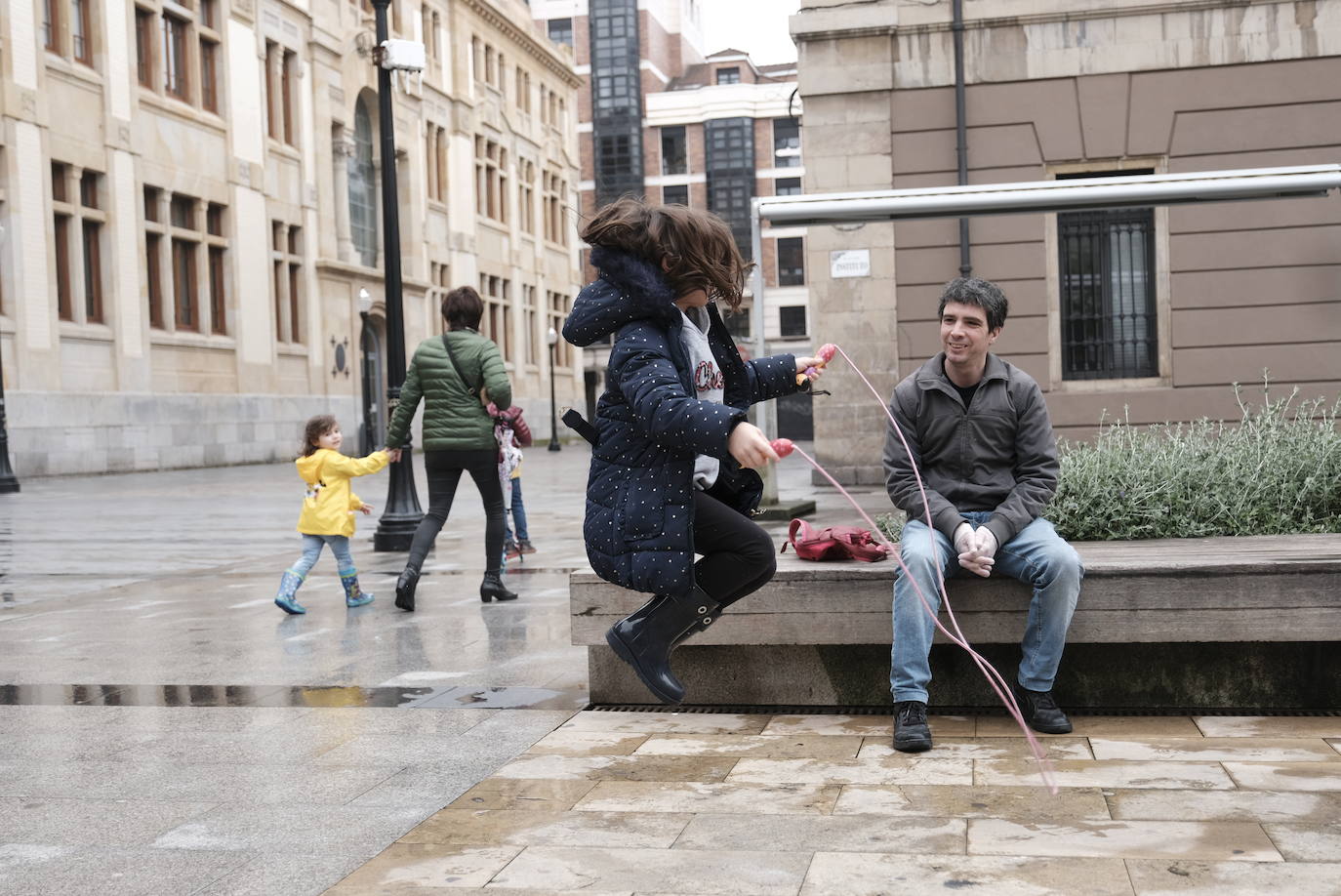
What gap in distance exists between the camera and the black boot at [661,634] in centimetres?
425

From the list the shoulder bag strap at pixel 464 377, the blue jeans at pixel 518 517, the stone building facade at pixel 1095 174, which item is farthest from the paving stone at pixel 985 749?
the stone building facade at pixel 1095 174

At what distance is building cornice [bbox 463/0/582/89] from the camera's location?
4925 centimetres

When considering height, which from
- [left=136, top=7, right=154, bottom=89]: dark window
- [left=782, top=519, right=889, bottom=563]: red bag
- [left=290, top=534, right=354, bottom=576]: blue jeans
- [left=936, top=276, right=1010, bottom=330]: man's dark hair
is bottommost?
[left=290, top=534, right=354, bottom=576]: blue jeans

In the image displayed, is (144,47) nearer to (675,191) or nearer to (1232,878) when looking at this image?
(1232,878)

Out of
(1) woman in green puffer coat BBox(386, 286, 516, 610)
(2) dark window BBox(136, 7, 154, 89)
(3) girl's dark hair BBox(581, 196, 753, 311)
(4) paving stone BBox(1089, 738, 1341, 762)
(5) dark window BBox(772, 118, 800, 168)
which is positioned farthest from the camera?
(5) dark window BBox(772, 118, 800, 168)

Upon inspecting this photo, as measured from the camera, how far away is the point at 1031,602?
505 cm

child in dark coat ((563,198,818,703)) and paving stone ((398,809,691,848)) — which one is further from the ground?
child in dark coat ((563,198,818,703))

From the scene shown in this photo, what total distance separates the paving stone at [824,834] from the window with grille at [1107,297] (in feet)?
41.4

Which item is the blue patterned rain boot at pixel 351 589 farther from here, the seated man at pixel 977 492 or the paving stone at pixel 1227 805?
the paving stone at pixel 1227 805

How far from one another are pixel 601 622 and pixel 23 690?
2.70 meters

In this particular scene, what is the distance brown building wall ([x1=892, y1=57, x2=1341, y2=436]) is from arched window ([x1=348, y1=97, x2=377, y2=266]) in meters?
26.1

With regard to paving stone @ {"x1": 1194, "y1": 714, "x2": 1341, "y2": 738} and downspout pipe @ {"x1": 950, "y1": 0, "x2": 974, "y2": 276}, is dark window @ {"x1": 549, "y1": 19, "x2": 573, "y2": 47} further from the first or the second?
paving stone @ {"x1": 1194, "y1": 714, "x2": 1341, "y2": 738}

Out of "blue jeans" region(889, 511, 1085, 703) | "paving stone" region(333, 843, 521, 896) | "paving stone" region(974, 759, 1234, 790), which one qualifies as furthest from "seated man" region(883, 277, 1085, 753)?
"paving stone" region(333, 843, 521, 896)

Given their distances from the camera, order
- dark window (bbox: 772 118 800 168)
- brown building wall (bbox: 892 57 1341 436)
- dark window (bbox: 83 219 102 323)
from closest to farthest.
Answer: brown building wall (bbox: 892 57 1341 436) → dark window (bbox: 83 219 102 323) → dark window (bbox: 772 118 800 168)
